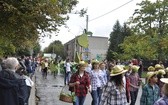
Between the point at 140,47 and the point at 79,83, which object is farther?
the point at 140,47

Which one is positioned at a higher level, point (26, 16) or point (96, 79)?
point (26, 16)

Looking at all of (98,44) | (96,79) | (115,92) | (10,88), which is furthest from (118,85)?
(98,44)

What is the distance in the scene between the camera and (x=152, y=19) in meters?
62.4

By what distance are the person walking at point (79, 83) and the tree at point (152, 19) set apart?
46.7m

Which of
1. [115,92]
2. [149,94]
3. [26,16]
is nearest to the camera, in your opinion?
[115,92]

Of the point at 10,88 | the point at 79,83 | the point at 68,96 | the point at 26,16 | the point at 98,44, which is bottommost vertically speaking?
the point at 68,96

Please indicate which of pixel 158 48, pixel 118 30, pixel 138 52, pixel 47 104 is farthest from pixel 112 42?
pixel 47 104

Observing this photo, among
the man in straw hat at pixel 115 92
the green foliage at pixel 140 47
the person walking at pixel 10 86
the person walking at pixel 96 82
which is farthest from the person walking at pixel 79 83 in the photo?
the green foliage at pixel 140 47

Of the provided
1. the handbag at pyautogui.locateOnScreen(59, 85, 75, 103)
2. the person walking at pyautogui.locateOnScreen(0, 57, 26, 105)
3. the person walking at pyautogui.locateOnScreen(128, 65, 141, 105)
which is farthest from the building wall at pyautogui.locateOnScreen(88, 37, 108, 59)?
the person walking at pyautogui.locateOnScreen(0, 57, 26, 105)

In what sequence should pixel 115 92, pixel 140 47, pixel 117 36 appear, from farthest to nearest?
pixel 117 36, pixel 140 47, pixel 115 92

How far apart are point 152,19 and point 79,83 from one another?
172 feet

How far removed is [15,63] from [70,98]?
14.6 feet

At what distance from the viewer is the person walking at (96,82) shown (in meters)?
13.2

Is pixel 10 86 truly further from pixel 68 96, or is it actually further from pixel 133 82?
pixel 133 82
